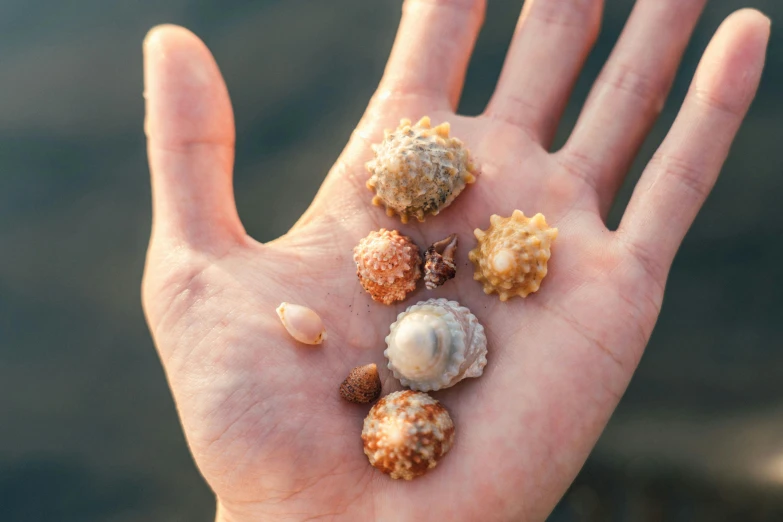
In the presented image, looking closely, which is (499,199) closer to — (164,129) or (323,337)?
(323,337)

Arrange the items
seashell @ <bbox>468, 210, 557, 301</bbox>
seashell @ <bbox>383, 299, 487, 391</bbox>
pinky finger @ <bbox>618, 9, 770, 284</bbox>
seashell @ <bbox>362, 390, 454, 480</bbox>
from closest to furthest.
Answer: seashell @ <bbox>362, 390, 454, 480</bbox>
seashell @ <bbox>383, 299, 487, 391</bbox>
seashell @ <bbox>468, 210, 557, 301</bbox>
pinky finger @ <bbox>618, 9, 770, 284</bbox>

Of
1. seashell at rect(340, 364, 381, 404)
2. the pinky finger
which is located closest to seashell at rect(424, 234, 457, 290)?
seashell at rect(340, 364, 381, 404)

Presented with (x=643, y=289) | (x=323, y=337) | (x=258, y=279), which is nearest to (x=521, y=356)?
(x=643, y=289)

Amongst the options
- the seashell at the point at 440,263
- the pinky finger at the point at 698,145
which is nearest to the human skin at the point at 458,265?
the pinky finger at the point at 698,145

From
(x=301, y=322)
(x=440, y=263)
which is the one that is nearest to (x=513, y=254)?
(x=440, y=263)

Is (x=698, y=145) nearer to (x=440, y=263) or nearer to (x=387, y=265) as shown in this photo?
(x=440, y=263)

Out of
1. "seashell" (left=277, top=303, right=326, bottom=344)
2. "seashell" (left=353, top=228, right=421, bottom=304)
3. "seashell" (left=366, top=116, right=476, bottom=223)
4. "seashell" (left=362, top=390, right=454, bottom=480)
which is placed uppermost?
"seashell" (left=366, top=116, right=476, bottom=223)

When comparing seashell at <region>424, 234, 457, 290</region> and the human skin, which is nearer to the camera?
the human skin

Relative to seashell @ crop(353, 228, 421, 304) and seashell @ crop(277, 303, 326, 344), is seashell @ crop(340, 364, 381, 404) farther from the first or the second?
seashell @ crop(353, 228, 421, 304)
